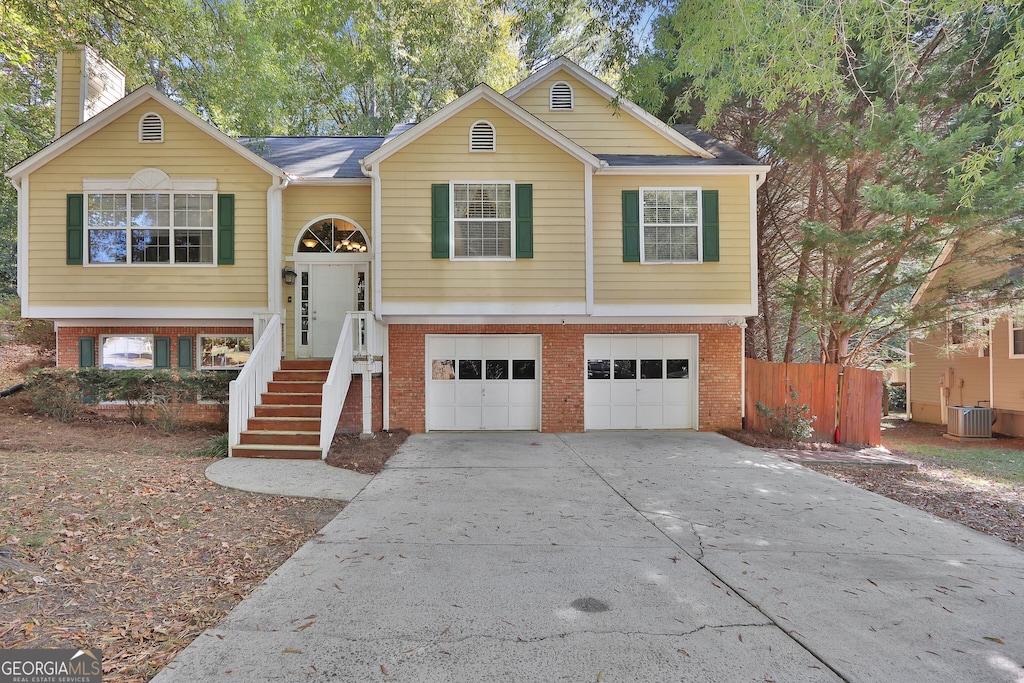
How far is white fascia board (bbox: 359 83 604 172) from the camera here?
31.3 feet

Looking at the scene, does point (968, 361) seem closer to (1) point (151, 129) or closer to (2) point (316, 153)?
(2) point (316, 153)

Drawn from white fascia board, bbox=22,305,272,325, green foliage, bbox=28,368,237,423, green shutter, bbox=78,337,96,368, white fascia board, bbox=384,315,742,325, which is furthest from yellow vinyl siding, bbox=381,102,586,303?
green shutter, bbox=78,337,96,368

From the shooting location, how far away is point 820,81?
6754 mm

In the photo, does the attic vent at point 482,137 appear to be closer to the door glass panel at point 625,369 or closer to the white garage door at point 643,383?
the white garage door at point 643,383

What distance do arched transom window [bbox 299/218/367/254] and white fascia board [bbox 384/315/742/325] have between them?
1.86m

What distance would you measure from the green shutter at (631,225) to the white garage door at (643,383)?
177 cm

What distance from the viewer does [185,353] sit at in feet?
34.6

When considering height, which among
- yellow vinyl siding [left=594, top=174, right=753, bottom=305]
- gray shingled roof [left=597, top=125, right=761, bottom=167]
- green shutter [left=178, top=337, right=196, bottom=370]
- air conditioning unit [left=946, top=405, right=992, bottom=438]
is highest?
gray shingled roof [left=597, top=125, right=761, bottom=167]

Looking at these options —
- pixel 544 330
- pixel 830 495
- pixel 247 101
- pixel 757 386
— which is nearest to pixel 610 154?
pixel 544 330

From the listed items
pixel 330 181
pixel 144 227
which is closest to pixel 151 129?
pixel 144 227

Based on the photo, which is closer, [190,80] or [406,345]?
[406,345]

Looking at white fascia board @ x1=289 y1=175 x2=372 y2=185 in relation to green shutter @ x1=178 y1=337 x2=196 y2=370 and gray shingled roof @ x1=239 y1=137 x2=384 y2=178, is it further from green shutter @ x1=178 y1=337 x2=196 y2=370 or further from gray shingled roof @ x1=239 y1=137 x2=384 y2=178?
green shutter @ x1=178 y1=337 x2=196 y2=370

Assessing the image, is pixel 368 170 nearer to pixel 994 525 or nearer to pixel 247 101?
pixel 247 101

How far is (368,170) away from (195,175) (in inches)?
138
